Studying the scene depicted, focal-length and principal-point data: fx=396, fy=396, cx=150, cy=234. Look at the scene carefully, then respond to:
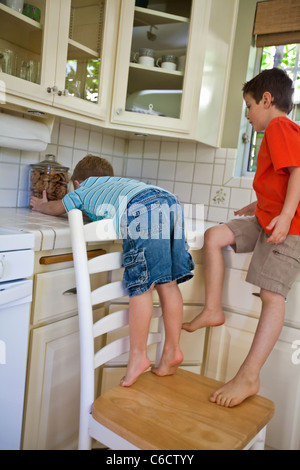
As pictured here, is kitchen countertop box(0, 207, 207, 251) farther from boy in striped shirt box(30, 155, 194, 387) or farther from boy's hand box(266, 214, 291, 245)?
boy's hand box(266, 214, 291, 245)

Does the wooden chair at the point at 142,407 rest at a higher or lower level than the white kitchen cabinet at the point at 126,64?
lower

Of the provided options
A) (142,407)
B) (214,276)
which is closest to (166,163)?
(214,276)

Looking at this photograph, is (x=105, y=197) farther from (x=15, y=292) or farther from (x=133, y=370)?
(x=133, y=370)

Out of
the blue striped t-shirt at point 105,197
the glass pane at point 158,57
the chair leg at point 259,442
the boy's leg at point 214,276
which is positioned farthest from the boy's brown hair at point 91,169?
the chair leg at point 259,442

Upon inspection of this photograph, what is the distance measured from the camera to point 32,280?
1.08 m

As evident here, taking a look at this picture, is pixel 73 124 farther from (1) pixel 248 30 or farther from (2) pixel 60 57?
(1) pixel 248 30

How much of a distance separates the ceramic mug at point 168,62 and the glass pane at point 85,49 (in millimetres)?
302

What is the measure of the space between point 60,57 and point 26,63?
134 millimetres

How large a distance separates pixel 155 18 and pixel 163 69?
21 cm

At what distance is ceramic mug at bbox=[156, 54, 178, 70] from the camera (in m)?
1.75

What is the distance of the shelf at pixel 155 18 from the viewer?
65.6 inches

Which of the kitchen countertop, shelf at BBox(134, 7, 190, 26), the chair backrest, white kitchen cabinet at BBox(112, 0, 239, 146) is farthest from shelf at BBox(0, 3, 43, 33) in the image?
the chair backrest

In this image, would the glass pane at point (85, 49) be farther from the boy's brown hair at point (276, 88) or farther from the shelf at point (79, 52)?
the boy's brown hair at point (276, 88)

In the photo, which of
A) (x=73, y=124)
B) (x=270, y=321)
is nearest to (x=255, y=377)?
(x=270, y=321)
